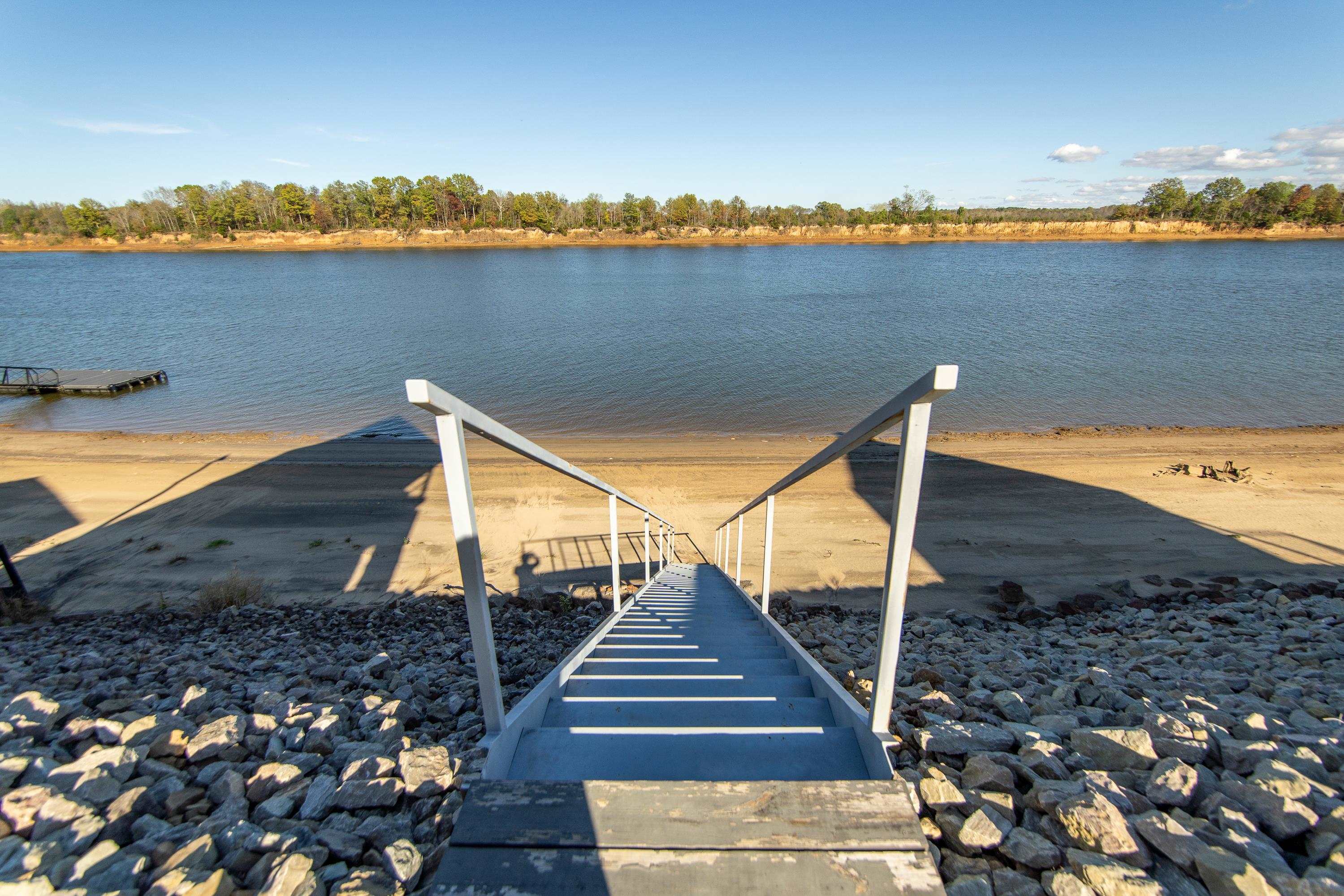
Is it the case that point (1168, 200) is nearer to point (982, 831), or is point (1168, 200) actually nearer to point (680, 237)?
point (680, 237)

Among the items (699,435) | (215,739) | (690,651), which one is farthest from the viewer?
(699,435)

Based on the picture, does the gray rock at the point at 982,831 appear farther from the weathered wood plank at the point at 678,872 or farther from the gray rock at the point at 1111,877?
the weathered wood plank at the point at 678,872

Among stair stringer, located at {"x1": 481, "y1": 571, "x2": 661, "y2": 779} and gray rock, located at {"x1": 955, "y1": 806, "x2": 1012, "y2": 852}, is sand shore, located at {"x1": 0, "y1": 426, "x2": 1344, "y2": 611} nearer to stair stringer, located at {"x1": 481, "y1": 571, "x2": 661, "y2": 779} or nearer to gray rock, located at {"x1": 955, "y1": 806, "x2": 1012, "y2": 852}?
stair stringer, located at {"x1": 481, "y1": 571, "x2": 661, "y2": 779}

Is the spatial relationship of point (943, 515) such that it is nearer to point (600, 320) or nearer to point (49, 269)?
point (600, 320)

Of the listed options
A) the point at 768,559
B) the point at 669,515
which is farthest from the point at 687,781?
the point at 669,515

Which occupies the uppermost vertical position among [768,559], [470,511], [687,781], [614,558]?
[470,511]

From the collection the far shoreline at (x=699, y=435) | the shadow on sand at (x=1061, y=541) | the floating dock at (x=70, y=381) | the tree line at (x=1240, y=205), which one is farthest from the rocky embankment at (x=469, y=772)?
the tree line at (x=1240, y=205)

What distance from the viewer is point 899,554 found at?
153 cm

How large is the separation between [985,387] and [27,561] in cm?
2537

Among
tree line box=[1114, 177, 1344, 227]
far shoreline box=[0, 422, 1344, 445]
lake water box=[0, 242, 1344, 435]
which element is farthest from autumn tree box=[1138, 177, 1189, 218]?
far shoreline box=[0, 422, 1344, 445]

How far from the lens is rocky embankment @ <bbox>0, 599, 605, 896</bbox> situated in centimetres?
157

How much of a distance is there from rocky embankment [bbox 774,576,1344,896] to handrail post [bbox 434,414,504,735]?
4.26 feet

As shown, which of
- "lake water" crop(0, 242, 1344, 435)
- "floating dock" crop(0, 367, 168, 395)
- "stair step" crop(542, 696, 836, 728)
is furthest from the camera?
"floating dock" crop(0, 367, 168, 395)

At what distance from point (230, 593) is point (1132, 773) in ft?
31.8
